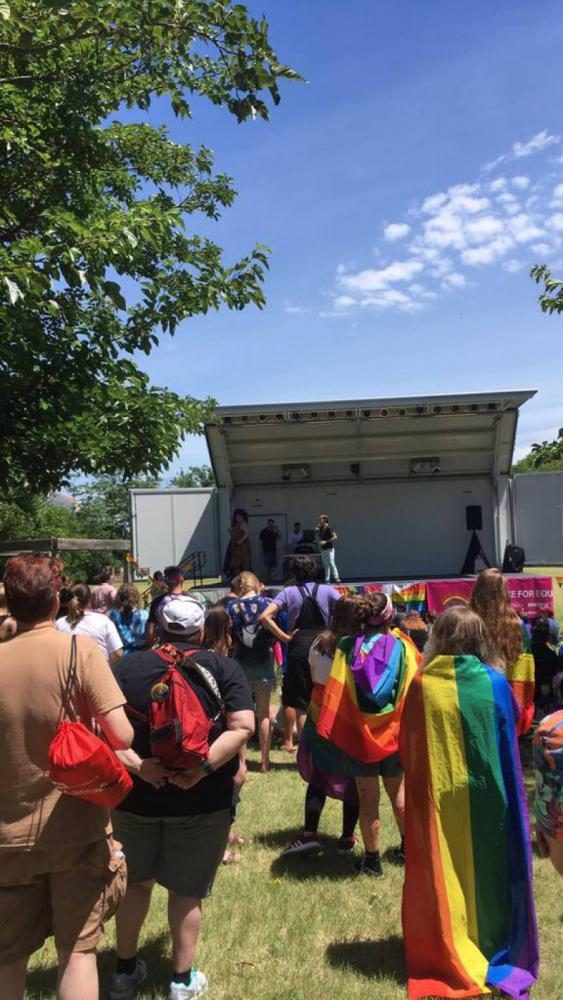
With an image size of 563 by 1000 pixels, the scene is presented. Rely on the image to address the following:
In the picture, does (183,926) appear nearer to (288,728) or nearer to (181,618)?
(181,618)

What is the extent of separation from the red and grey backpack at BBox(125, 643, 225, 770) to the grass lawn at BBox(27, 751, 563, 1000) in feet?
3.55

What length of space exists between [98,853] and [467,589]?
7066 millimetres

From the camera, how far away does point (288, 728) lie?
666cm

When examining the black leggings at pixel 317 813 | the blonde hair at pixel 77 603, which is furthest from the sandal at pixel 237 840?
the blonde hair at pixel 77 603

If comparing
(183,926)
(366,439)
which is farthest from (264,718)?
(366,439)

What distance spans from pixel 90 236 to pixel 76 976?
12.4 ft

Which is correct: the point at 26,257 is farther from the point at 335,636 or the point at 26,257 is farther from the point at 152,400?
the point at 335,636

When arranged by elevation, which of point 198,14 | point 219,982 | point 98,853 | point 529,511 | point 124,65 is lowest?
point 219,982

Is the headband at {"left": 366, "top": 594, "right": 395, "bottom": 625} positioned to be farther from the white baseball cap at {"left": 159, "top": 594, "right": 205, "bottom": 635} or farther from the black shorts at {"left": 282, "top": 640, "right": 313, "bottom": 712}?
the black shorts at {"left": 282, "top": 640, "right": 313, "bottom": 712}

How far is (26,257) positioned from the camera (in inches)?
171

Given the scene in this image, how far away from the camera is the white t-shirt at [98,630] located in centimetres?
557

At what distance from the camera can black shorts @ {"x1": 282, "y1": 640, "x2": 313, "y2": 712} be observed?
549 cm

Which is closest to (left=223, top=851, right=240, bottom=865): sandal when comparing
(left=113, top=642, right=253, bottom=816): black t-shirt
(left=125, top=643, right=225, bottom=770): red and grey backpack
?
(left=113, top=642, right=253, bottom=816): black t-shirt

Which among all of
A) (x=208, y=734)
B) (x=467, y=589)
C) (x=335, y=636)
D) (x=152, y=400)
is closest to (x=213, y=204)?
(x=152, y=400)
